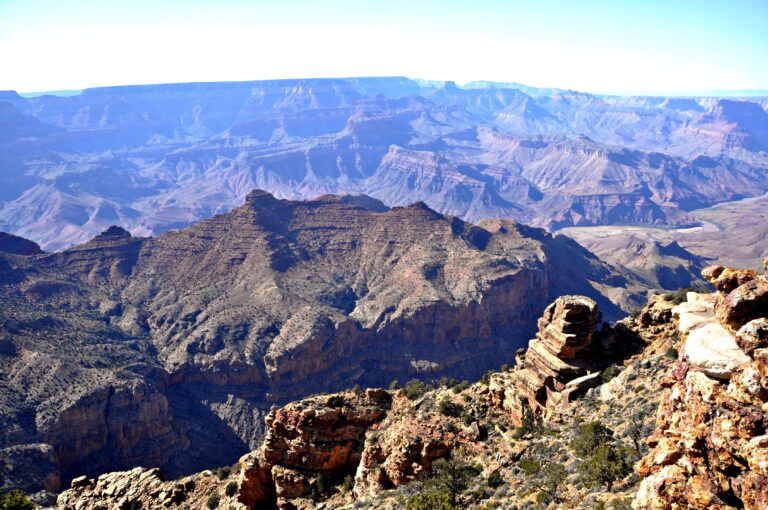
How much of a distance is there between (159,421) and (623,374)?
213ft

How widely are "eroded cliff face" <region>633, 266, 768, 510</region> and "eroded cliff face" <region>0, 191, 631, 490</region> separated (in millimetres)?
67482

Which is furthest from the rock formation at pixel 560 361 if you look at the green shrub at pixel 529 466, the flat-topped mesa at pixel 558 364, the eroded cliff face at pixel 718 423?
the eroded cliff face at pixel 718 423

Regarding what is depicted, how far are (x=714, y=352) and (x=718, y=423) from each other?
9.15 feet

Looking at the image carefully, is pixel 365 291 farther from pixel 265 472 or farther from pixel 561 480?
pixel 561 480

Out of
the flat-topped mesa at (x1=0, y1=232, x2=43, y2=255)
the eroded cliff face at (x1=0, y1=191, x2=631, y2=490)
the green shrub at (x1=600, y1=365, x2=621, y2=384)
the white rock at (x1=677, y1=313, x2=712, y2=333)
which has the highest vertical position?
the white rock at (x1=677, y1=313, x2=712, y2=333)

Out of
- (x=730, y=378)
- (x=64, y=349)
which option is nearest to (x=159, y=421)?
(x=64, y=349)

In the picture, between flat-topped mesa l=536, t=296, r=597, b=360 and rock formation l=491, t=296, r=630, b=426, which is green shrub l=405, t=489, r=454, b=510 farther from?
flat-topped mesa l=536, t=296, r=597, b=360

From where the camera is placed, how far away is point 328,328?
101875 millimetres

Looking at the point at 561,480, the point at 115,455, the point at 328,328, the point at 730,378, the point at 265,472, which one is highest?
the point at 730,378

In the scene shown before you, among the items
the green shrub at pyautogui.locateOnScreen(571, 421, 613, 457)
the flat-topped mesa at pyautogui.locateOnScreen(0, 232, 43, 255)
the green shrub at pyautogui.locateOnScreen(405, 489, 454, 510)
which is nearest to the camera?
the green shrub at pyautogui.locateOnScreen(571, 421, 613, 457)

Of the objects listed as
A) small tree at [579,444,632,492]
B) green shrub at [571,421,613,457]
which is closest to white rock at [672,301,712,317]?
green shrub at [571,421,613,457]

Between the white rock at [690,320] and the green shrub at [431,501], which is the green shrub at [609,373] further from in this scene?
the green shrub at [431,501]

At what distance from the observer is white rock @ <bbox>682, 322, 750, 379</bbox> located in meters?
18.6

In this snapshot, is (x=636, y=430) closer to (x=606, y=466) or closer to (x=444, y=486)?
(x=606, y=466)
